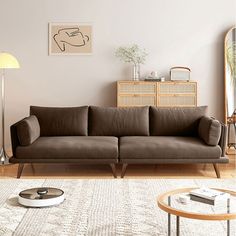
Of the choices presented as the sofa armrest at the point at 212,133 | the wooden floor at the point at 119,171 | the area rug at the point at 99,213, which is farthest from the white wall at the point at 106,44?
the area rug at the point at 99,213

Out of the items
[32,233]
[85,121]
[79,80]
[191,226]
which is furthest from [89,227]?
[79,80]

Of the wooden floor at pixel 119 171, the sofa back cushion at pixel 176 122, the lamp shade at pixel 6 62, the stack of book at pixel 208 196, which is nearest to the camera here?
the stack of book at pixel 208 196

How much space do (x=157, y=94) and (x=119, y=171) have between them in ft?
4.68

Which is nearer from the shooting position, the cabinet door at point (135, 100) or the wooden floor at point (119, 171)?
the wooden floor at point (119, 171)

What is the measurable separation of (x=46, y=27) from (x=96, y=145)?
2357 millimetres

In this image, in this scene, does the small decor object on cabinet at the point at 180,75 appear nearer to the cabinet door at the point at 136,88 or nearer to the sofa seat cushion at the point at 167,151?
the cabinet door at the point at 136,88

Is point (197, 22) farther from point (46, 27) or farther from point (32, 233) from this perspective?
point (32, 233)

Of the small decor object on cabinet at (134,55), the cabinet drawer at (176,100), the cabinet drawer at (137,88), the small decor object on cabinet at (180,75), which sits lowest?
the cabinet drawer at (176,100)

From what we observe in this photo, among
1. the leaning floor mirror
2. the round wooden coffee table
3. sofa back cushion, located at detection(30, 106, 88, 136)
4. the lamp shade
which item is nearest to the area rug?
the round wooden coffee table

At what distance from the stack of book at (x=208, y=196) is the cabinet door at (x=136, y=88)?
3376mm

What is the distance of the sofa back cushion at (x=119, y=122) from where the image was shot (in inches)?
228

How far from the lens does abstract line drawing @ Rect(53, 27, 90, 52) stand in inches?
262

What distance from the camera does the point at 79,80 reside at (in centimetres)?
676

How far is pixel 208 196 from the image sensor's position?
3.05 meters
